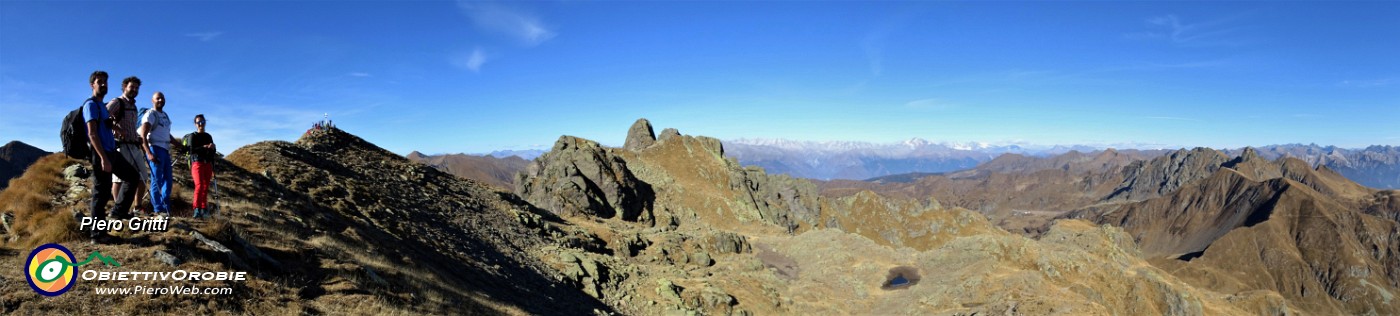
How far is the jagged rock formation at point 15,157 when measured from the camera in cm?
9138

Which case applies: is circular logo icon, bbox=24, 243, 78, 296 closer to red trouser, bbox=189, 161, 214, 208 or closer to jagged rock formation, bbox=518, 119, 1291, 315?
red trouser, bbox=189, 161, 214, 208

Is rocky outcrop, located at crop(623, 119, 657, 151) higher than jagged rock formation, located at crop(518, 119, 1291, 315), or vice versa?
rocky outcrop, located at crop(623, 119, 657, 151)

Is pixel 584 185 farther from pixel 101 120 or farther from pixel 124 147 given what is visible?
pixel 101 120

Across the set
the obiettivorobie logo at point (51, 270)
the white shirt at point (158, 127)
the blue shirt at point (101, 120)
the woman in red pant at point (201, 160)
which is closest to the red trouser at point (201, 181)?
the woman in red pant at point (201, 160)

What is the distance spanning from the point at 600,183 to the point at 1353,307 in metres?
265

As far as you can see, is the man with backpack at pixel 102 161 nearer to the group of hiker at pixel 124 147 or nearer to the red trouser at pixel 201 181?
the group of hiker at pixel 124 147

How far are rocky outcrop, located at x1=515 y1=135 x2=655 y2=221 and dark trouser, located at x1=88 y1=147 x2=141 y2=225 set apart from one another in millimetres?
52336

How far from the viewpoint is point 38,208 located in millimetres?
13273

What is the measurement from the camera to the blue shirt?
10492 millimetres

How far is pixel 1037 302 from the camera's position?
4047cm

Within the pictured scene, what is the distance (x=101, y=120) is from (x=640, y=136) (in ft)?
325

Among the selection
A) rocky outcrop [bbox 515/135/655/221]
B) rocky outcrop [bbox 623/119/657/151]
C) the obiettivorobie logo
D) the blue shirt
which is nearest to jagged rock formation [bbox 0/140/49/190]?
rocky outcrop [bbox 515/135/655/221]

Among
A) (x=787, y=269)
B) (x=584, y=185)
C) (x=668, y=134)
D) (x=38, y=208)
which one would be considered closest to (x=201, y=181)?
(x=38, y=208)

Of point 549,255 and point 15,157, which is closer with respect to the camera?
point 549,255
